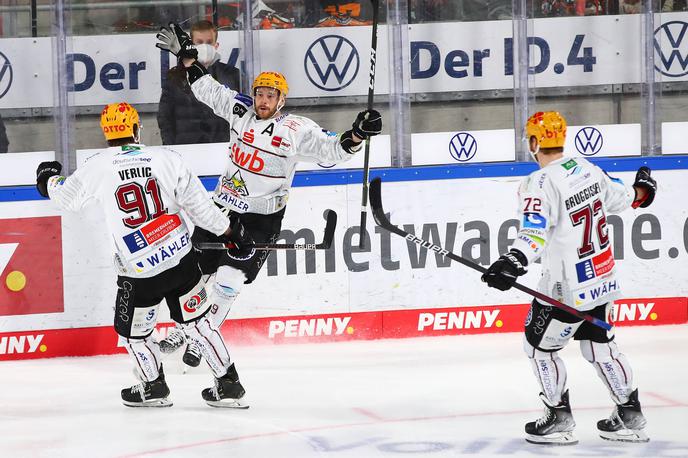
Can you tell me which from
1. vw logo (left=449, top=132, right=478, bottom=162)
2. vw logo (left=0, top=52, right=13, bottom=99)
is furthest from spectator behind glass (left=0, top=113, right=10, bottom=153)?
vw logo (left=449, top=132, right=478, bottom=162)

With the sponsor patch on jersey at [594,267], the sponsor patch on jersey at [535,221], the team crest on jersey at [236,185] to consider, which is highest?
the team crest on jersey at [236,185]

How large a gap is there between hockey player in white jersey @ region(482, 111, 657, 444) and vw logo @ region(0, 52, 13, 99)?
3.12 metres

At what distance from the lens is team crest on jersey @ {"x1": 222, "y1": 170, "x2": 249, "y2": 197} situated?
583cm

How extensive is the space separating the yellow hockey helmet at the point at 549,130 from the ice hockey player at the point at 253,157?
132cm

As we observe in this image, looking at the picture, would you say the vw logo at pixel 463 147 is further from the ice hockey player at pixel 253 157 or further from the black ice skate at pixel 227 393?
the black ice skate at pixel 227 393

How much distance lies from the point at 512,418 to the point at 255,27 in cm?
283

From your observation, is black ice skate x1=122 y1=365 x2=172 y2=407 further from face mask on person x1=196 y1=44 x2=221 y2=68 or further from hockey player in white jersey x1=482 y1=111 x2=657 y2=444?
face mask on person x1=196 y1=44 x2=221 y2=68

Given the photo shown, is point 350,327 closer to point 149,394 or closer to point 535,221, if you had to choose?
point 149,394

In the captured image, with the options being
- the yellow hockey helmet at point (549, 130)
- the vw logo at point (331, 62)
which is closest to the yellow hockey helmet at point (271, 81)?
the vw logo at point (331, 62)

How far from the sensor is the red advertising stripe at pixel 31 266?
6.22 meters

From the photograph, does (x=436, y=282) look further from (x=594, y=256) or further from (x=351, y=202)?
(x=594, y=256)

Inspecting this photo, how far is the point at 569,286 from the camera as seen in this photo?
14.5ft

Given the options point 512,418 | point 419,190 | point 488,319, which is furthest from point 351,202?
point 512,418

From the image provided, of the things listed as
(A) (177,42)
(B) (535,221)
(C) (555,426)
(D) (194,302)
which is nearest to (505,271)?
(B) (535,221)
